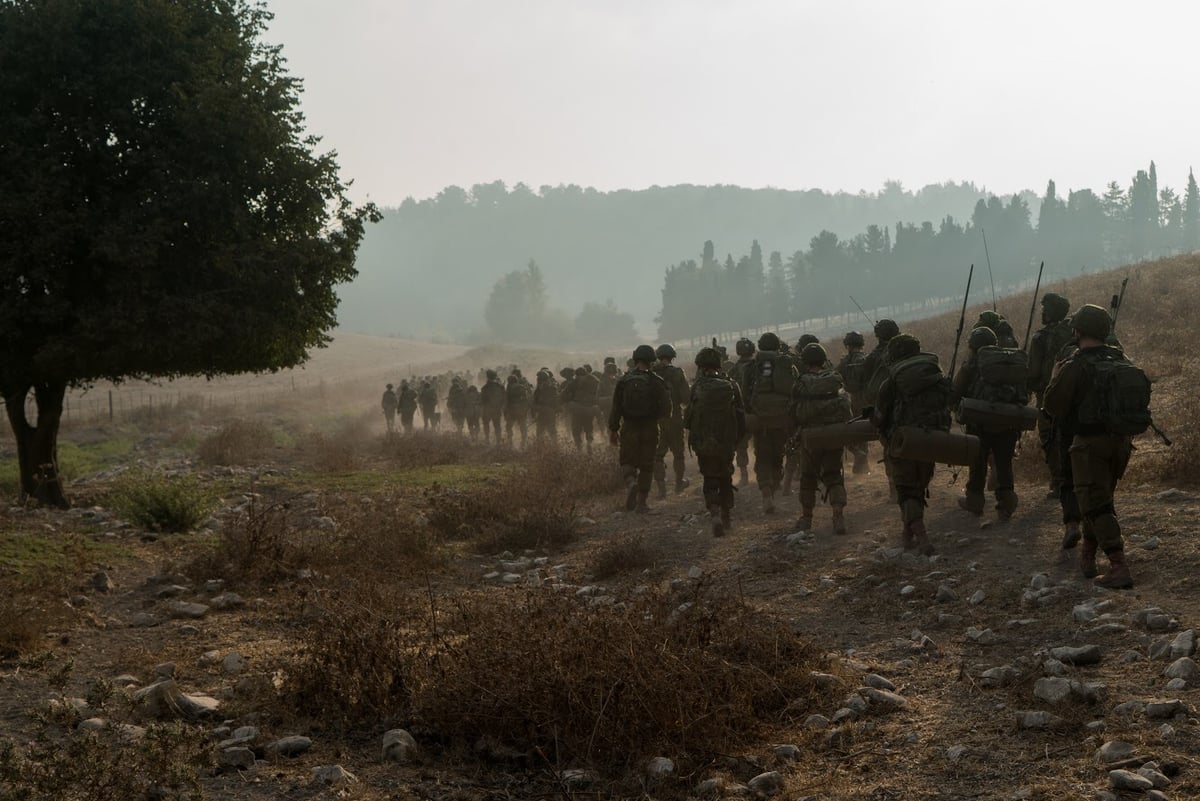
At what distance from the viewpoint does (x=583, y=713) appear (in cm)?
512

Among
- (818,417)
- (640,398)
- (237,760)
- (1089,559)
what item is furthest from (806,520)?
(237,760)

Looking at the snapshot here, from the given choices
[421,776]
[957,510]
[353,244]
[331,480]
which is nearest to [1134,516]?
[957,510]

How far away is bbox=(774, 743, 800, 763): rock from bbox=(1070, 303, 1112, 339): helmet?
4364mm

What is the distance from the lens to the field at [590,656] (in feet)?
15.6

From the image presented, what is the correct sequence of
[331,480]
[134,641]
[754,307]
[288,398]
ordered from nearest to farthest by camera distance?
[134,641], [331,480], [288,398], [754,307]

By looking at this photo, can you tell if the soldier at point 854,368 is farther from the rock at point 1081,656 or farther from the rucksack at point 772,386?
the rock at point 1081,656

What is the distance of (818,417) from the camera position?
436 inches

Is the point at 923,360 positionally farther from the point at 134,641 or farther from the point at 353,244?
the point at 353,244

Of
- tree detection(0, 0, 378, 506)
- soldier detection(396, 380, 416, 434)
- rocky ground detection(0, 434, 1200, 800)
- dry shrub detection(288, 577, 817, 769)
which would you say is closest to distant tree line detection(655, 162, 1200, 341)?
soldier detection(396, 380, 416, 434)

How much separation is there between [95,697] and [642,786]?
8.83 ft

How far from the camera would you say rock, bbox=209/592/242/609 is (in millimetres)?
8609

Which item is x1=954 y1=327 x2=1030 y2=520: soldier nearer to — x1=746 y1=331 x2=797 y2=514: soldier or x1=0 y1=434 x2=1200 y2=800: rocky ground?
x1=0 y1=434 x2=1200 y2=800: rocky ground

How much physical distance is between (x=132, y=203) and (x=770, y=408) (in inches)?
350

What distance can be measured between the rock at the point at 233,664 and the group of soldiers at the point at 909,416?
5.79 meters
